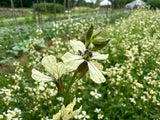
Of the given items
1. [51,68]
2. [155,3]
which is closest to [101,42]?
[51,68]

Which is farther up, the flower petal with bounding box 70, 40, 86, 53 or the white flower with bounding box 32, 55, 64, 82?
the flower petal with bounding box 70, 40, 86, 53

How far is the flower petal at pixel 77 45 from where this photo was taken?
0.44m

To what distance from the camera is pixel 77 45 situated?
0.45m

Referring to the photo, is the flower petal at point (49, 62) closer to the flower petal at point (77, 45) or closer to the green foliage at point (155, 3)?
the flower petal at point (77, 45)

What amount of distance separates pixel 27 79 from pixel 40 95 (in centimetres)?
58

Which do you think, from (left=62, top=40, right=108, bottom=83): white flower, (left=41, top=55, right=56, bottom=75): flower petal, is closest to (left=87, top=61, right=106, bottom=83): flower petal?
(left=62, top=40, right=108, bottom=83): white flower

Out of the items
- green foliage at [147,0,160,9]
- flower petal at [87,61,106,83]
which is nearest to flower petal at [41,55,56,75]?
flower petal at [87,61,106,83]

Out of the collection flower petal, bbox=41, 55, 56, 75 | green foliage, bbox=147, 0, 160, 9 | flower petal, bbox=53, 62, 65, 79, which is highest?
green foliage, bbox=147, 0, 160, 9

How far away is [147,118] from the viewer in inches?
60.6

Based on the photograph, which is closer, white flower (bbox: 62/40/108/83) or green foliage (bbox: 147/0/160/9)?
white flower (bbox: 62/40/108/83)

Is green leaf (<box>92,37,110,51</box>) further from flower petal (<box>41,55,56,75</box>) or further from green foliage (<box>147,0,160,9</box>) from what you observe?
green foliage (<box>147,0,160,9</box>)

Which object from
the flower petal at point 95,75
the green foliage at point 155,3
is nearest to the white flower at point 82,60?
the flower petal at point 95,75

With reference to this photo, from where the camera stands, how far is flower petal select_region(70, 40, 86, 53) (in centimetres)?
44

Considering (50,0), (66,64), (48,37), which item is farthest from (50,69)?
(50,0)
